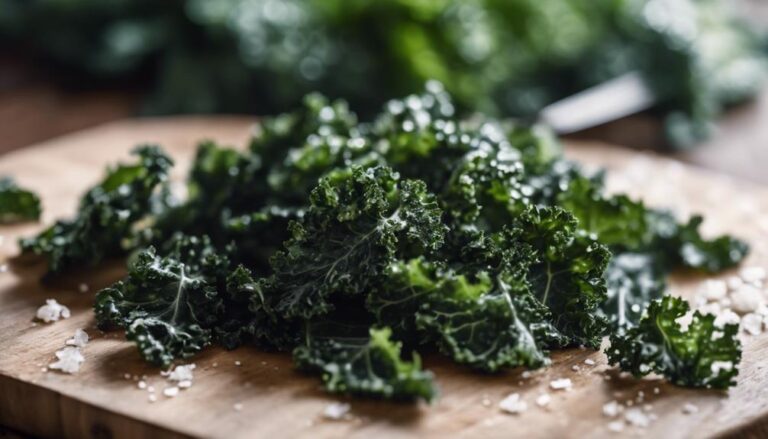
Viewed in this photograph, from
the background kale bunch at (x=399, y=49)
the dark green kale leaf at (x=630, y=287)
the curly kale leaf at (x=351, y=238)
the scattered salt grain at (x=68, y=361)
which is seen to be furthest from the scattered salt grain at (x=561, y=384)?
the background kale bunch at (x=399, y=49)

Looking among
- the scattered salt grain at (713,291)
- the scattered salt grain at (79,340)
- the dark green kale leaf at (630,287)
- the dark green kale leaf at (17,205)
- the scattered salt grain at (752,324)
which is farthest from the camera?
the dark green kale leaf at (17,205)

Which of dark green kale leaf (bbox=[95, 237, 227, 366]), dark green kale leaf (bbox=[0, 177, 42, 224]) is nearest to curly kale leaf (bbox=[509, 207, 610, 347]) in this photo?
dark green kale leaf (bbox=[95, 237, 227, 366])

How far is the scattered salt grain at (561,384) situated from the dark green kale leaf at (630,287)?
1.47 feet

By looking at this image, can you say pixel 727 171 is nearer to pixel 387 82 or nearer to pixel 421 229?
pixel 387 82

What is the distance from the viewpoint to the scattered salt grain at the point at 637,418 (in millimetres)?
2691

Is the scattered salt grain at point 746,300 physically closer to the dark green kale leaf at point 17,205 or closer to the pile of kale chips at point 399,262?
the pile of kale chips at point 399,262

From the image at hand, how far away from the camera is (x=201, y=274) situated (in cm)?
329

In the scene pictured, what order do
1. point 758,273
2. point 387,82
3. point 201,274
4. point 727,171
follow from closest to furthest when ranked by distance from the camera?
point 201,274 < point 758,273 < point 727,171 < point 387,82

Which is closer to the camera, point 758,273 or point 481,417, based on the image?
point 481,417

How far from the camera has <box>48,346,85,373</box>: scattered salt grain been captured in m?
2.94

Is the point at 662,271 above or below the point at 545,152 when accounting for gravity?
below

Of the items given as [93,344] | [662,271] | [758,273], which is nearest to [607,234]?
[662,271]

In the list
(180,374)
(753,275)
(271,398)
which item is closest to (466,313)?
(271,398)

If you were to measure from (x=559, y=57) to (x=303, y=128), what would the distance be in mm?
2789
